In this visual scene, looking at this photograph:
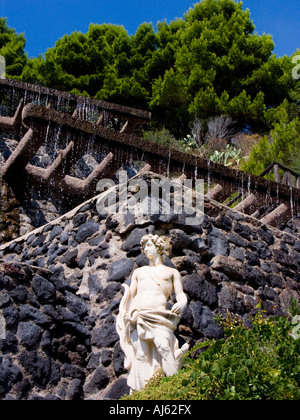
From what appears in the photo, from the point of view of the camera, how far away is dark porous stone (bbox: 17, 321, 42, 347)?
6.82 m

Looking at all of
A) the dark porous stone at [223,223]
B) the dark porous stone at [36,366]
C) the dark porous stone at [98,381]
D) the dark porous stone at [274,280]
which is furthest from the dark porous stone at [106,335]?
the dark porous stone at [274,280]

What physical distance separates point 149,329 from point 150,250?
38.1 inches

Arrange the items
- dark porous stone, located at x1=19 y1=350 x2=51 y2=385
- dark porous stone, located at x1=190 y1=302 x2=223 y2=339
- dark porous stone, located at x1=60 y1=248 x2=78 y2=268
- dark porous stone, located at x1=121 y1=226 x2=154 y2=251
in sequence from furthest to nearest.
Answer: dark porous stone, located at x1=60 y1=248 x2=78 y2=268
dark porous stone, located at x1=121 y1=226 x2=154 y2=251
dark porous stone, located at x1=190 y1=302 x2=223 y2=339
dark porous stone, located at x1=19 y1=350 x2=51 y2=385

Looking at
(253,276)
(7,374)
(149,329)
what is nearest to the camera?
(149,329)

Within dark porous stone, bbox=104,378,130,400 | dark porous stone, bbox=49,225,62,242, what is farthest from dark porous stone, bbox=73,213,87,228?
dark porous stone, bbox=104,378,130,400

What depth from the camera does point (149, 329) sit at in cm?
562

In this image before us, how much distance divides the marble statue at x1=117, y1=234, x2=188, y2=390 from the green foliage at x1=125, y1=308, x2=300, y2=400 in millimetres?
947

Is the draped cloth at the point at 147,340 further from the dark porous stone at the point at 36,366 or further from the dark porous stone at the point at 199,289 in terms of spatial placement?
the dark porous stone at the point at 199,289

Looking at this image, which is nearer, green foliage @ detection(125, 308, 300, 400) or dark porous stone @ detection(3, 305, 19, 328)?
green foliage @ detection(125, 308, 300, 400)

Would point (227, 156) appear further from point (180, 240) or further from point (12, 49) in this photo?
point (180, 240)

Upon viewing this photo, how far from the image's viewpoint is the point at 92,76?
24.5 metres

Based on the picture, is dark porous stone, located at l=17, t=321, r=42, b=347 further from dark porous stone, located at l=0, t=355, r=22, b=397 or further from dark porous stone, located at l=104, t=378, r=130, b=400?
dark porous stone, located at l=104, t=378, r=130, b=400

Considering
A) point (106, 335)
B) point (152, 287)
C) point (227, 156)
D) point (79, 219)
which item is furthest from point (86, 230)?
point (227, 156)
